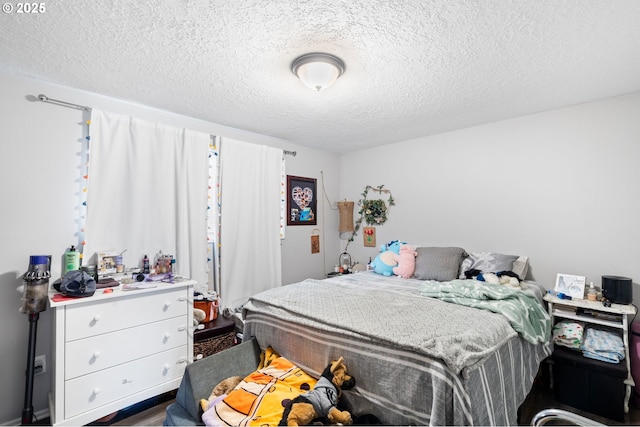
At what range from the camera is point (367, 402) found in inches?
56.4

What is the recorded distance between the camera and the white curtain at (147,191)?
2.29 metres

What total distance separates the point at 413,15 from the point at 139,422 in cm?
300

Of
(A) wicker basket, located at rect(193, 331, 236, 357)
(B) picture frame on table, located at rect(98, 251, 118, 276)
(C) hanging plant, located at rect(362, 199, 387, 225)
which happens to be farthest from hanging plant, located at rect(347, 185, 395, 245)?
(B) picture frame on table, located at rect(98, 251, 118, 276)

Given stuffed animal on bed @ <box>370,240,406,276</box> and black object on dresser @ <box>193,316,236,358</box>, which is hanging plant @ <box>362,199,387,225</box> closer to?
stuffed animal on bed @ <box>370,240,406,276</box>

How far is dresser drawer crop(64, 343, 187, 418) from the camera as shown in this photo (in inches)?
70.3

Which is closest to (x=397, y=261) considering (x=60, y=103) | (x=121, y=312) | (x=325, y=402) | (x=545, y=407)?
(x=545, y=407)

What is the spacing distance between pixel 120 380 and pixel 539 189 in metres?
3.81

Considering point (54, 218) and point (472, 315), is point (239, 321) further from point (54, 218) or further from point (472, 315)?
point (472, 315)

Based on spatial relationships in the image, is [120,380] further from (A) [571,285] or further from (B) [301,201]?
(A) [571,285]

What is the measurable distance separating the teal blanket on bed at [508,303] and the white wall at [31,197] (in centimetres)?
284

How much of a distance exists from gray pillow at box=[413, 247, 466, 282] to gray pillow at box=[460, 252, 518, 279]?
7 centimetres

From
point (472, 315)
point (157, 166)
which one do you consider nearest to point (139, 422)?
point (157, 166)

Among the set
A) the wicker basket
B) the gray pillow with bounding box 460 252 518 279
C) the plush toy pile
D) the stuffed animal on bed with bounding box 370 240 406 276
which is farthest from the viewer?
the stuffed animal on bed with bounding box 370 240 406 276

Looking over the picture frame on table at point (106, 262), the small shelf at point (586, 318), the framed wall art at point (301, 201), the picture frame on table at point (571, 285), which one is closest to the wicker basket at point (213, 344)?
the picture frame on table at point (106, 262)
